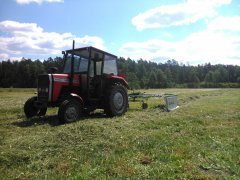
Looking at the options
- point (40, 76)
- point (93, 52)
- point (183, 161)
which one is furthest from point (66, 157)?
point (93, 52)

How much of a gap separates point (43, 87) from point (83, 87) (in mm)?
1552

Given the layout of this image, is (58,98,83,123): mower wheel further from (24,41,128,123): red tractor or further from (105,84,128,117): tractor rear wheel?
(105,84,128,117): tractor rear wheel

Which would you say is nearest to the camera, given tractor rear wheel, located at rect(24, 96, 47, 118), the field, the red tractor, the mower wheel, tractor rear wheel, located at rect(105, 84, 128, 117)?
the field

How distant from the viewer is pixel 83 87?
38.4ft

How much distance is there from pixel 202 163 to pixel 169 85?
306 ft

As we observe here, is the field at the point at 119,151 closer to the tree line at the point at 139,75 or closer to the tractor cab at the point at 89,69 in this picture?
the tractor cab at the point at 89,69

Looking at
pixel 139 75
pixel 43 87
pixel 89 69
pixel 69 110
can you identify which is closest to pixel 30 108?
pixel 43 87

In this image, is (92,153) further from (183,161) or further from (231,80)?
(231,80)

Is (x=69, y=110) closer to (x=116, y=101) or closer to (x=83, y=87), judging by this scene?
(x=83, y=87)

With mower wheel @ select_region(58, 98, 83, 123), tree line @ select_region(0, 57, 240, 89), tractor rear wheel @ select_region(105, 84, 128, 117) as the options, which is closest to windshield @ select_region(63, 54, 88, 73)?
tractor rear wheel @ select_region(105, 84, 128, 117)

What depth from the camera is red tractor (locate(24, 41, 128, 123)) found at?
10656mm

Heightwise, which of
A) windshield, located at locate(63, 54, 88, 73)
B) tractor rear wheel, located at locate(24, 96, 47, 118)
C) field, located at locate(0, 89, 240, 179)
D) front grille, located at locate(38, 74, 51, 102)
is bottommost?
field, located at locate(0, 89, 240, 179)

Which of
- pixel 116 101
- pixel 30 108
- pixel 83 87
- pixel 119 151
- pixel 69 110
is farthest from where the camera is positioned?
pixel 116 101

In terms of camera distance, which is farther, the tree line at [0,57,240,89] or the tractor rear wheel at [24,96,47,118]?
the tree line at [0,57,240,89]
